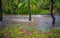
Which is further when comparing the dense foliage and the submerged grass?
the dense foliage

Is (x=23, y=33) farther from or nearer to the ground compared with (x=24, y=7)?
nearer to the ground

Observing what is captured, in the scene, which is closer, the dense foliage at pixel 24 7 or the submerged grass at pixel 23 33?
the submerged grass at pixel 23 33

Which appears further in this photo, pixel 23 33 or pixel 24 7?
pixel 24 7

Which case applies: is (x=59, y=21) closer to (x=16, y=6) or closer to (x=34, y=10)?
(x=34, y=10)

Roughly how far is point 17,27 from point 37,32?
1.16 ft

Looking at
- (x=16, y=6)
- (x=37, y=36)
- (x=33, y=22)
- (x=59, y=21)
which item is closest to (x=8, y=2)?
(x=16, y=6)

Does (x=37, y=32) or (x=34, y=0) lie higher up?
(x=34, y=0)

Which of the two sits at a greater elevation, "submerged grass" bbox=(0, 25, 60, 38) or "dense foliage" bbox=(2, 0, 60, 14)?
"dense foliage" bbox=(2, 0, 60, 14)

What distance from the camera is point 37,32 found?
8.09ft

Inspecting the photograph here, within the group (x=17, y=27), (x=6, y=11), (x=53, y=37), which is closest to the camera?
(x=53, y=37)

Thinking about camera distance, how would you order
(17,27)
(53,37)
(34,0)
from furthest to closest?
(34,0)
(17,27)
(53,37)

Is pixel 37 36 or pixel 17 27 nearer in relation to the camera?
pixel 37 36

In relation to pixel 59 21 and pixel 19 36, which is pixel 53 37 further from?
pixel 59 21

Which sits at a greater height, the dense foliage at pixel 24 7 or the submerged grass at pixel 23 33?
the dense foliage at pixel 24 7
